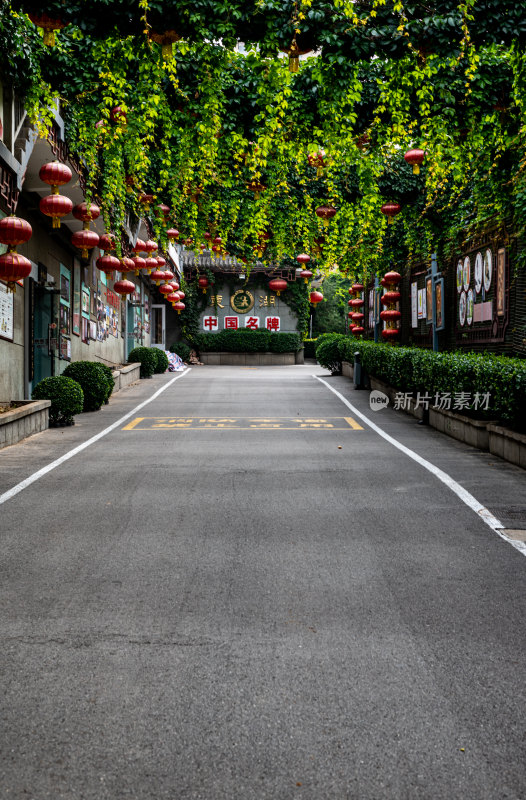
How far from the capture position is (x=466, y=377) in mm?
13109

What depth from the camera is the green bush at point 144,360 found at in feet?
92.9

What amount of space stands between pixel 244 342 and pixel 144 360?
1544cm

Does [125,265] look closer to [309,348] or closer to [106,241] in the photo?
[106,241]

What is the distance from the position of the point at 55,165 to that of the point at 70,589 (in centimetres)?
833

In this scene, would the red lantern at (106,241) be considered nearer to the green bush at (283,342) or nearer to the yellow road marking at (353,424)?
the yellow road marking at (353,424)

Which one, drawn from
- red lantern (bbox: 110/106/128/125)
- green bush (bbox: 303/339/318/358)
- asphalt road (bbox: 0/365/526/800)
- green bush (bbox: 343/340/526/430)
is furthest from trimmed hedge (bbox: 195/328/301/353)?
asphalt road (bbox: 0/365/526/800)

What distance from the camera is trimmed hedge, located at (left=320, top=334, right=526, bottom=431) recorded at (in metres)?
10.6

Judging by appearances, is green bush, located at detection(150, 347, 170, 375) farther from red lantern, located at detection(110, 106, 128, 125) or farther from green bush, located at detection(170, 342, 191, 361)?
red lantern, located at detection(110, 106, 128, 125)

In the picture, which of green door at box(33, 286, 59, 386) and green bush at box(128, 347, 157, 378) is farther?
green bush at box(128, 347, 157, 378)

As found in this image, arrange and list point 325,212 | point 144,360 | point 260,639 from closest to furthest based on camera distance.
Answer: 1. point 260,639
2. point 325,212
3. point 144,360

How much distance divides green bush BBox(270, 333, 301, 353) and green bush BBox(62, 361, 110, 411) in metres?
26.7

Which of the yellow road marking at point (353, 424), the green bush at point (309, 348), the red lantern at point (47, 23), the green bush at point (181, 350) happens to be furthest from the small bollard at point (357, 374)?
the green bush at point (309, 348)

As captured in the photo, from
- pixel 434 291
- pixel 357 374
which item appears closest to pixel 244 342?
pixel 357 374

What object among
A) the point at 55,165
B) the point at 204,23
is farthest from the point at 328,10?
the point at 55,165
